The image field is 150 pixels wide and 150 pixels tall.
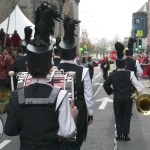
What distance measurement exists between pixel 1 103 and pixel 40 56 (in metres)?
8.15

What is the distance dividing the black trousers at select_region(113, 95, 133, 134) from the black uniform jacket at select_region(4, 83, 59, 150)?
486 cm

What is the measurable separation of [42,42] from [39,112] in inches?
26.7

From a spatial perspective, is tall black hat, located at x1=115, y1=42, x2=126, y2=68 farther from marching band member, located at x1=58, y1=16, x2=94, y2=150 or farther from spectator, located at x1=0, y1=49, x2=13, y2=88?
spectator, located at x1=0, y1=49, x2=13, y2=88

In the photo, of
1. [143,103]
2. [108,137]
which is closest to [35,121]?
[143,103]

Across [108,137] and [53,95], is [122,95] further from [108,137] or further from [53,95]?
[53,95]

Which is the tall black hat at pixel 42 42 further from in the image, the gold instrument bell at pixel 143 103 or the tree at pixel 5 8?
the tree at pixel 5 8

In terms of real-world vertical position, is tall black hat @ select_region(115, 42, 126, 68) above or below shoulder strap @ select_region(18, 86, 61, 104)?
above

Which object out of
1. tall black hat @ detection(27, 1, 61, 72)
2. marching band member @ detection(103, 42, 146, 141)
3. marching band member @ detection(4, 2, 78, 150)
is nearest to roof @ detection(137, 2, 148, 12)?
marching band member @ detection(103, 42, 146, 141)

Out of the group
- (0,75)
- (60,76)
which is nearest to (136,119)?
(0,75)

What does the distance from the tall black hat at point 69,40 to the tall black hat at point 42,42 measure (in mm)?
2049

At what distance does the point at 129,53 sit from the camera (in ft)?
43.8

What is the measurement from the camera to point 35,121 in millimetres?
3670

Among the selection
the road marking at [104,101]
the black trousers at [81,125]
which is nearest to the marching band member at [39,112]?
the black trousers at [81,125]

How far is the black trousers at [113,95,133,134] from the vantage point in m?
8.47
